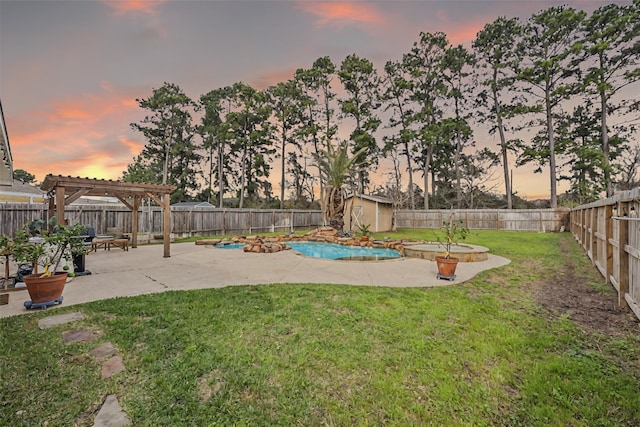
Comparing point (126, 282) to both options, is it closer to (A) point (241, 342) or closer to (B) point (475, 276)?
(A) point (241, 342)

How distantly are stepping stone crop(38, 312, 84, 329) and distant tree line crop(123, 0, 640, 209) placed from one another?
1571cm

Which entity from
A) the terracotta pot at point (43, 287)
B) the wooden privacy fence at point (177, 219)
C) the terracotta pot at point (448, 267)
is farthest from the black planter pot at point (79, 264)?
the terracotta pot at point (448, 267)

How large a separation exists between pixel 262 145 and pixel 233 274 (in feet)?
77.2

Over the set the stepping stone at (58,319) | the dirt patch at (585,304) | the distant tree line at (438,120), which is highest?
the distant tree line at (438,120)

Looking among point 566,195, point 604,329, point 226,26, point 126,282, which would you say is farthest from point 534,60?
point 126,282

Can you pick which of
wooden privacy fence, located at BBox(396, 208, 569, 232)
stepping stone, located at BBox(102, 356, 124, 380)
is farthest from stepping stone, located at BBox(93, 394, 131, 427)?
wooden privacy fence, located at BBox(396, 208, 569, 232)

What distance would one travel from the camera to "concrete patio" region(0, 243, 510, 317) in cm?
440

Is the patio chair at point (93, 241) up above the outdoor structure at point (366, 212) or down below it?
below

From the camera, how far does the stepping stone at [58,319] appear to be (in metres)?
3.02

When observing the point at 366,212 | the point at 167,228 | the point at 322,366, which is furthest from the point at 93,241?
the point at 366,212

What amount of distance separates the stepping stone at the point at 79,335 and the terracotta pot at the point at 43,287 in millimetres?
1117

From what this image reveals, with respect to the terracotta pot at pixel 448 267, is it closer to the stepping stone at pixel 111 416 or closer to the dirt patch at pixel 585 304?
the dirt patch at pixel 585 304

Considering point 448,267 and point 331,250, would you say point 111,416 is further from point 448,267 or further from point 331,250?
point 331,250

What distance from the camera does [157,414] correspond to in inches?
72.5
